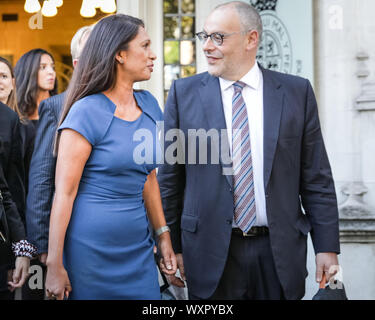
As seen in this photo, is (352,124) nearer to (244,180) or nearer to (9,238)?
(244,180)

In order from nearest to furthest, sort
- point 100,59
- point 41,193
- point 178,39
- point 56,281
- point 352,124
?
point 56,281 < point 100,59 < point 41,193 < point 352,124 < point 178,39

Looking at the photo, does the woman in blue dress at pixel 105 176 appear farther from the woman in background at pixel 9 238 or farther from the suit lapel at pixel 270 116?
the suit lapel at pixel 270 116

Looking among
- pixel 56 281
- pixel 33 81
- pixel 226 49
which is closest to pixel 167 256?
pixel 56 281

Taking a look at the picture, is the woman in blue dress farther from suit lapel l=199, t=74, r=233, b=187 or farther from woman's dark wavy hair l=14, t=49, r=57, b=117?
woman's dark wavy hair l=14, t=49, r=57, b=117

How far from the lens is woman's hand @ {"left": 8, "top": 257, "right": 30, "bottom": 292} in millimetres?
3076

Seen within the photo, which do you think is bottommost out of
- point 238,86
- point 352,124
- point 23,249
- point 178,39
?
point 23,249

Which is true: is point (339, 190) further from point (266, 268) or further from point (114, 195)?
point (114, 195)

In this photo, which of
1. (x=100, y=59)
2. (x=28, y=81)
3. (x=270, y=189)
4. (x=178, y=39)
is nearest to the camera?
(x=100, y=59)

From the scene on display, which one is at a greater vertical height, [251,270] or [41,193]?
[41,193]

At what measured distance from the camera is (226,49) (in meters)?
3.19

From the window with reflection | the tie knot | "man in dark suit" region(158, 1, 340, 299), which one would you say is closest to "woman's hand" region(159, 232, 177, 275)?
"man in dark suit" region(158, 1, 340, 299)

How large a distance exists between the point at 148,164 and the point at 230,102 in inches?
24.7

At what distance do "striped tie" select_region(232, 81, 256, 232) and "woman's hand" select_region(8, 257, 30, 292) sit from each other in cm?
114

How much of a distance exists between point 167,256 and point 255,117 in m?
0.87
